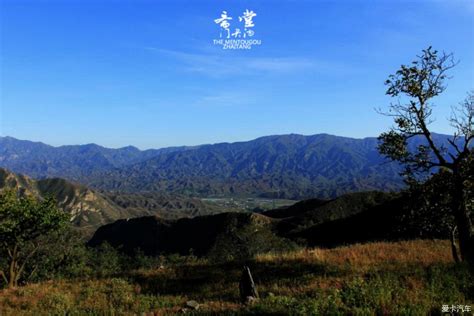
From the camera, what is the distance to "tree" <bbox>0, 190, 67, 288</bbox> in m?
36.3

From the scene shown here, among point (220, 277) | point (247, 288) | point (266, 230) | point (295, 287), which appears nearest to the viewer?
point (247, 288)

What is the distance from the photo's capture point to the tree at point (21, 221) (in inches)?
1431

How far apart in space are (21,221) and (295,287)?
30.1 meters

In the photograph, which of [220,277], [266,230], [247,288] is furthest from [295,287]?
[266,230]

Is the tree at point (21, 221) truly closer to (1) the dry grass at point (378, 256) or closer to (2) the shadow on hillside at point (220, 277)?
(2) the shadow on hillside at point (220, 277)

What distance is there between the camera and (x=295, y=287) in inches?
667

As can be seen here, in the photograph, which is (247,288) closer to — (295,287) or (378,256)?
(295,287)

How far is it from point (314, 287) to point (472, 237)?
343 inches

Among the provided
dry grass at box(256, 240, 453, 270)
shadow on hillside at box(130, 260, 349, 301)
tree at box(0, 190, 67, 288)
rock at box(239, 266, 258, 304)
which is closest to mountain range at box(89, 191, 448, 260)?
tree at box(0, 190, 67, 288)

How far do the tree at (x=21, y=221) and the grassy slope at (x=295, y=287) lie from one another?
16.2 meters

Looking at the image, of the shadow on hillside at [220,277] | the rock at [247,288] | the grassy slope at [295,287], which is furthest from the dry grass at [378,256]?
the rock at [247,288]

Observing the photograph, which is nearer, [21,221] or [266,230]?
[21,221]

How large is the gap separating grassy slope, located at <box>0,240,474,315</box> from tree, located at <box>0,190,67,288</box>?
16.2m

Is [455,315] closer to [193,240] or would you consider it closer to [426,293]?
[426,293]
